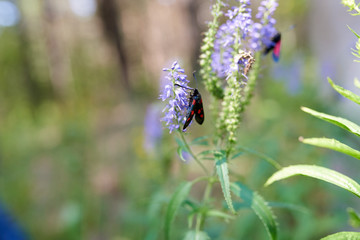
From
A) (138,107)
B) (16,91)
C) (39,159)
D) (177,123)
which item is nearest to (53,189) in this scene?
(39,159)

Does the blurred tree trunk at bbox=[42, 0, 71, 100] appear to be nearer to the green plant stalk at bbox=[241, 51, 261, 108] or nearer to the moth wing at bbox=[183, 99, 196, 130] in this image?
the green plant stalk at bbox=[241, 51, 261, 108]

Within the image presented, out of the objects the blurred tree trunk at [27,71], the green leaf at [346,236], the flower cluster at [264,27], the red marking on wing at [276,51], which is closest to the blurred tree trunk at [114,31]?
the red marking on wing at [276,51]

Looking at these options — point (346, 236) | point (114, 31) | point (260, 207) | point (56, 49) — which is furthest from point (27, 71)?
point (346, 236)

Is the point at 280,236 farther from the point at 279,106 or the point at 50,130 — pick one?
the point at 50,130

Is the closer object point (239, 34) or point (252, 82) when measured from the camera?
point (239, 34)

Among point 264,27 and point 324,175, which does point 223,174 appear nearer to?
point 324,175

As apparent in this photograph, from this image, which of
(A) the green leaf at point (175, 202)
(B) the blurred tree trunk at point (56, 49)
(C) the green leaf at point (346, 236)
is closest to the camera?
(C) the green leaf at point (346, 236)

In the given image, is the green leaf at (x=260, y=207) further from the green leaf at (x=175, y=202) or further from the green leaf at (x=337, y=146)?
the green leaf at (x=337, y=146)

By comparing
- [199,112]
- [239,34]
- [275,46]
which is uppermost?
[239,34]
